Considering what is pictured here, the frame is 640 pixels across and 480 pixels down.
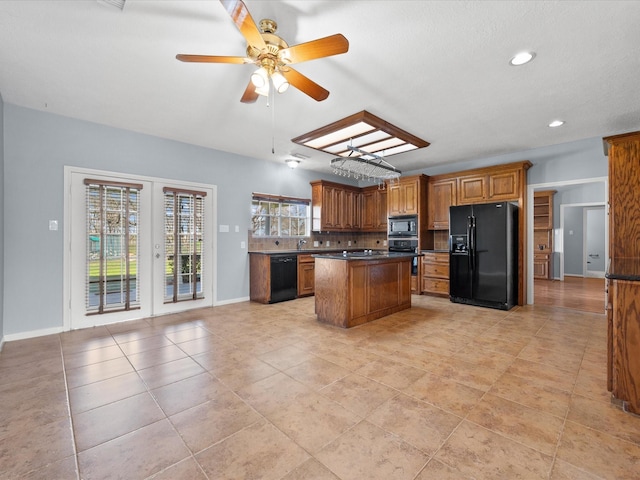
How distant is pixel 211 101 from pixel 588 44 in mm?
3526

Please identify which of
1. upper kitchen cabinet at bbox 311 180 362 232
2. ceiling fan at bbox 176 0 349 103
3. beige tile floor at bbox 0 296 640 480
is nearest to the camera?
beige tile floor at bbox 0 296 640 480

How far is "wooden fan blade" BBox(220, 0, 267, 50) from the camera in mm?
1578

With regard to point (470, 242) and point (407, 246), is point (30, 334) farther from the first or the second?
point (470, 242)

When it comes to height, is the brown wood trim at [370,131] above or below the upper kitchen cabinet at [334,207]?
above

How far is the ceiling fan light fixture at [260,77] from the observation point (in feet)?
6.94

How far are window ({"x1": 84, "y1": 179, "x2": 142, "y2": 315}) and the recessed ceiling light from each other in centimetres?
468

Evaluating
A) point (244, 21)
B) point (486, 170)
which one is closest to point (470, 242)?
point (486, 170)

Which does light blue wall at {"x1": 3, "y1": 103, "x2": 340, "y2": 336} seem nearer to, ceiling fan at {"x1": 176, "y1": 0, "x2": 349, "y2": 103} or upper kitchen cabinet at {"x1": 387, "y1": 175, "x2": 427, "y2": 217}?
ceiling fan at {"x1": 176, "y1": 0, "x2": 349, "y2": 103}

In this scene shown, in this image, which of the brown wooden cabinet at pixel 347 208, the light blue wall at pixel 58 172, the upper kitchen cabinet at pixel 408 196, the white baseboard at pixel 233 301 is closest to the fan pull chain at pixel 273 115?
the light blue wall at pixel 58 172

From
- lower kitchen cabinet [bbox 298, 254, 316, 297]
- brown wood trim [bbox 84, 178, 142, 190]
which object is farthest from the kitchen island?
brown wood trim [bbox 84, 178, 142, 190]

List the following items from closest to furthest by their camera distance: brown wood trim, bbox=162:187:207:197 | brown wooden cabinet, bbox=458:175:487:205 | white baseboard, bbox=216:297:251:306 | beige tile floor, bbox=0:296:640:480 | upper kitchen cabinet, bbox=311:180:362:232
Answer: beige tile floor, bbox=0:296:640:480 → brown wood trim, bbox=162:187:207:197 → white baseboard, bbox=216:297:251:306 → brown wooden cabinet, bbox=458:175:487:205 → upper kitchen cabinet, bbox=311:180:362:232

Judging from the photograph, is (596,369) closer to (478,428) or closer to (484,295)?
(478,428)

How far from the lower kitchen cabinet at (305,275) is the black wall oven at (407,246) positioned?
6.48 ft

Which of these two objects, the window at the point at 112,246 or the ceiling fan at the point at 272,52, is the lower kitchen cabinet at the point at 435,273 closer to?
the ceiling fan at the point at 272,52
